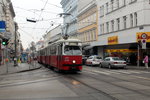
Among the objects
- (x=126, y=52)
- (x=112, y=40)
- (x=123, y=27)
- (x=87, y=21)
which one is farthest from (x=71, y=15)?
(x=126, y=52)

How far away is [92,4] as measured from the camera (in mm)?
53719

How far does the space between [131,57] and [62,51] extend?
1883 cm

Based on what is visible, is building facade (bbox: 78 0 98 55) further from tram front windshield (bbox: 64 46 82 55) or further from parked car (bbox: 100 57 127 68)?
tram front windshield (bbox: 64 46 82 55)

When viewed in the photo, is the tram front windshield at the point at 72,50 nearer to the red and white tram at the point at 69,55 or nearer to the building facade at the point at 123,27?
the red and white tram at the point at 69,55

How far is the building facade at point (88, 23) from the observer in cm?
5353

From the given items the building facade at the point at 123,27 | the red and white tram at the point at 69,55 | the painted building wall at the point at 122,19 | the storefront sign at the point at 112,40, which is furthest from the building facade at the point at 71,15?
the red and white tram at the point at 69,55

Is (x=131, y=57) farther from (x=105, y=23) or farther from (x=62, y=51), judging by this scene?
(x=62, y=51)

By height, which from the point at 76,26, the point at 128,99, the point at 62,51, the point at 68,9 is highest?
the point at 68,9

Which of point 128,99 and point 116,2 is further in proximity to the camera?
point 116,2

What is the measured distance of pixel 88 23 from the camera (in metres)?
58.4

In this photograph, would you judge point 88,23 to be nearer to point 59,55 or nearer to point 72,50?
point 59,55

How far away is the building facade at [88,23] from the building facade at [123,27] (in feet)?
10.1

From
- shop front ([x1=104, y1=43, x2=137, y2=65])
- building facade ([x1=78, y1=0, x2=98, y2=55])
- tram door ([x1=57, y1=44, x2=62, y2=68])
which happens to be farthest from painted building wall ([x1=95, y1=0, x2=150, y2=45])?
tram door ([x1=57, y1=44, x2=62, y2=68])

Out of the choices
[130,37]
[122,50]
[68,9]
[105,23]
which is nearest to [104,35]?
[105,23]
